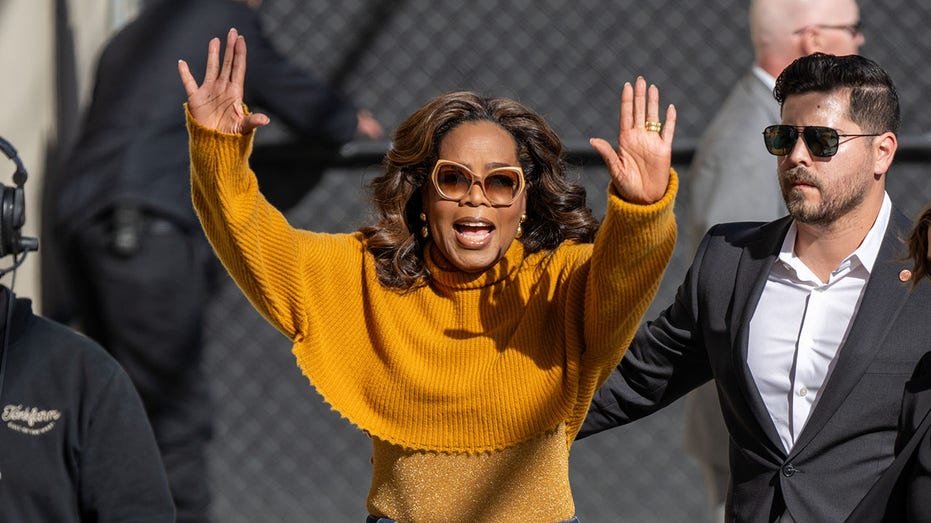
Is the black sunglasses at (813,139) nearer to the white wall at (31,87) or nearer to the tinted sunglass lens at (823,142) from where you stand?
the tinted sunglass lens at (823,142)

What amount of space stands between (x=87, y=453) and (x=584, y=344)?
3.37 feet

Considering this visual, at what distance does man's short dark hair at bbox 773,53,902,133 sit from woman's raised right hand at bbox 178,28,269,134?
3.68ft

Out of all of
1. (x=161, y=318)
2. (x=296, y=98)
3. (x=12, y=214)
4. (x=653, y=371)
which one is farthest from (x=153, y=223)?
(x=653, y=371)

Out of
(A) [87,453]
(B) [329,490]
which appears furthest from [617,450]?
(A) [87,453]

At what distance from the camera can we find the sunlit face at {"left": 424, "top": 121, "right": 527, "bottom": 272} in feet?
10.3

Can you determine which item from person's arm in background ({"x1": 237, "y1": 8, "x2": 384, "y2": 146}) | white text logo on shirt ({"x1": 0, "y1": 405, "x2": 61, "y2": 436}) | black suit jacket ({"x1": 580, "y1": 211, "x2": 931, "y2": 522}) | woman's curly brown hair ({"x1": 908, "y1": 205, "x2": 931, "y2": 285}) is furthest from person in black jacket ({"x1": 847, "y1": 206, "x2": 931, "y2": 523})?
person's arm in background ({"x1": 237, "y1": 8, "x2": 384, "y2": 146})

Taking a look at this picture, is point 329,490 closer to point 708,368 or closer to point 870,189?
point 708,368

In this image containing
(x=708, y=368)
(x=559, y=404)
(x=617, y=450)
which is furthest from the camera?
(x=617, y=450)

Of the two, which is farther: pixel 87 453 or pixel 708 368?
pixel 708 368

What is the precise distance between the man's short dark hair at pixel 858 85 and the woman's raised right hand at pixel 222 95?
112 cm

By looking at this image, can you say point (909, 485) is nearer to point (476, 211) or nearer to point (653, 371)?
point (653, 371)

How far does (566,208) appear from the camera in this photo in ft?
10.8

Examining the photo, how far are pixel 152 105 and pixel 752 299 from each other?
2.55 metres

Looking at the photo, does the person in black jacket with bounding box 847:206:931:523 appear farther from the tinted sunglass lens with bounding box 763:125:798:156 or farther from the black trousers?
the black trousers
